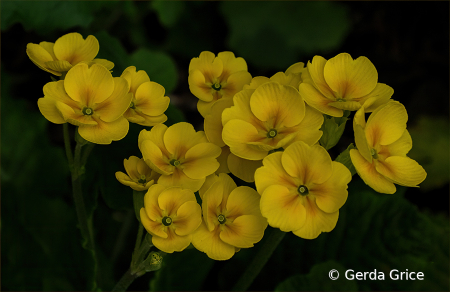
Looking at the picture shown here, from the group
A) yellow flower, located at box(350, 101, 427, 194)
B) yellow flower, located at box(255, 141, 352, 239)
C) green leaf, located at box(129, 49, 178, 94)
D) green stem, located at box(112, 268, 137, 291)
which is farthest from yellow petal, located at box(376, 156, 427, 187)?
green leaf, located at box(129, 49, 178, 94)

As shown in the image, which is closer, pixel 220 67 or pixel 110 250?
pixel 220 67

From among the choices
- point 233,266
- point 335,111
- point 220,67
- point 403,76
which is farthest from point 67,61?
point 403,76

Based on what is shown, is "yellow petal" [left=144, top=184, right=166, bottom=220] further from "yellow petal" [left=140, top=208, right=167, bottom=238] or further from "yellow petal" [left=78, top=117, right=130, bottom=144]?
"yellow petal" [left=78, top=117, right=130, bottom=144]

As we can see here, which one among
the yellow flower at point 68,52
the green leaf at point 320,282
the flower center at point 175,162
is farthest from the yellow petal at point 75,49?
the green leaf at point 320,282

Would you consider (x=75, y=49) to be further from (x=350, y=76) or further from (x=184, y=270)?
(x=184, y=270)

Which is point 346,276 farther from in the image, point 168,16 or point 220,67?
point 168,16
